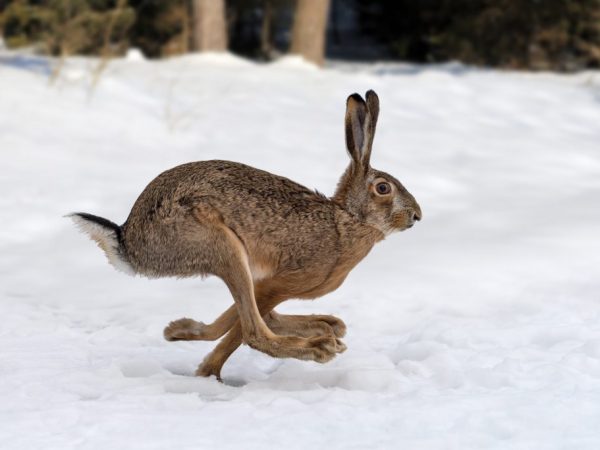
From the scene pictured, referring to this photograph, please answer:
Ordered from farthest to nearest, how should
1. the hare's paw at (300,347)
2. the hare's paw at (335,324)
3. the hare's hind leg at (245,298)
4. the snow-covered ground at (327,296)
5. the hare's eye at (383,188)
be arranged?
1. the hare's paw at (335,324)
2. the hare's eye at (383,188)
3. the hare's paw at (300,347)
4. the hare's hind leg at (245,298)
5. the snow-covered ground at (327,296)

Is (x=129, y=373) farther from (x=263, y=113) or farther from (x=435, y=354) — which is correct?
(x=263, y=113)

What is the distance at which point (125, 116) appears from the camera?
11039 millimetres

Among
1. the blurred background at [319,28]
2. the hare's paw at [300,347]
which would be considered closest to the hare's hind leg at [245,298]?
the hare's paw at [300,347]

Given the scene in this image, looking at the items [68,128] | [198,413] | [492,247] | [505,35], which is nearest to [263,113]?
[68,128]

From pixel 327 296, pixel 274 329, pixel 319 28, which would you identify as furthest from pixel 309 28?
pixel 274 329

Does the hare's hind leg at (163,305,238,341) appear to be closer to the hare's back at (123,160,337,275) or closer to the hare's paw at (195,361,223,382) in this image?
the hare's paw at (195,361,223,382)

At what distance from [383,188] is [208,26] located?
14269mm

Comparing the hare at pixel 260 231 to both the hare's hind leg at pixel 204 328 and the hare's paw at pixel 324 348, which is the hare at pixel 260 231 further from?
the hare's hind leg at pixel 204 328

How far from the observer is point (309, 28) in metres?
18.6

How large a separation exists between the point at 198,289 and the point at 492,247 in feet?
6.96

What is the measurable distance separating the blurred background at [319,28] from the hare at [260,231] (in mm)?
13303

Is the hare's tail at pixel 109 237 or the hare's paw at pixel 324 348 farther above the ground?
the hare's tail at pixel 109 237

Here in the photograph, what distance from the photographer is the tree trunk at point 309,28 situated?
731 inches

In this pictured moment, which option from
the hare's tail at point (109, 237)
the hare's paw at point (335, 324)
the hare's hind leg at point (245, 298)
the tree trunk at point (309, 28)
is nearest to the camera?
the hare's hind leg at point (245, 298)
